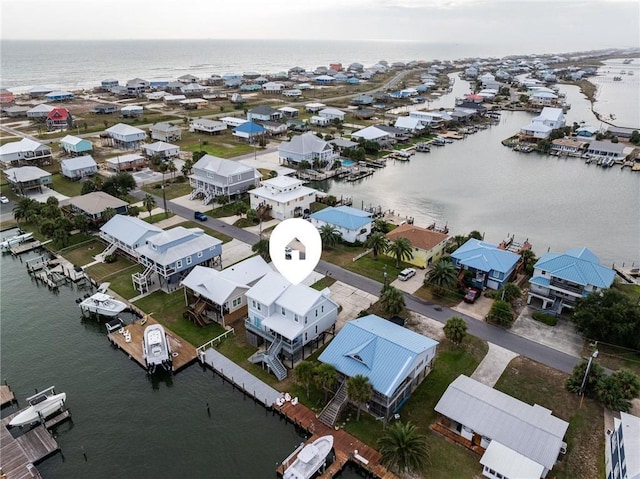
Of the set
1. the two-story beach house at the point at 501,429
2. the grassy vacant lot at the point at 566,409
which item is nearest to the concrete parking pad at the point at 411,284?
the grassy vacant lot at the point at 566,409

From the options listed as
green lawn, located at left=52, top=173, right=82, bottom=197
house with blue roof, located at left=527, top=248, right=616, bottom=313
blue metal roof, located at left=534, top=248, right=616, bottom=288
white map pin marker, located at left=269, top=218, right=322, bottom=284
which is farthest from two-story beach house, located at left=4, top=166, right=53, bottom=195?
blue metal roof, located at left=534, top=248, right=616, bottom=288

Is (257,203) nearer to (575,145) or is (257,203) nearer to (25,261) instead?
(25,261)

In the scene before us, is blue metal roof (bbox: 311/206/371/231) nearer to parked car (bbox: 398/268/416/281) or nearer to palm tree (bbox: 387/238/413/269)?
palm tree (bbox: 387/238/413/269)

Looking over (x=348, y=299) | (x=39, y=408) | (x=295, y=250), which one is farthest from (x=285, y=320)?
(x=39, y=408)

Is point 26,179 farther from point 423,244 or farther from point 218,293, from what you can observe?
point 423,244

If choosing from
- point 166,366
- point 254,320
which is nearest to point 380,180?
point 254,320
